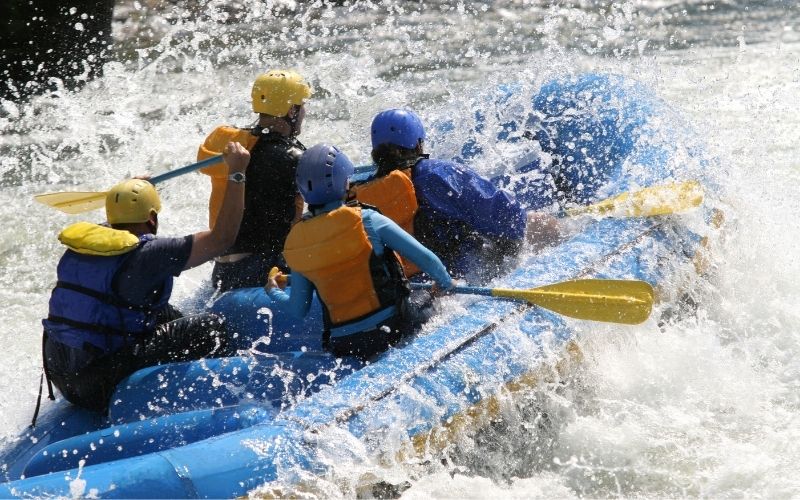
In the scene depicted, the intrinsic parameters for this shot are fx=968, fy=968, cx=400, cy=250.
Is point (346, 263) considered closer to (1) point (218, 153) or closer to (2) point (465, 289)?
(2) point (465, 289)

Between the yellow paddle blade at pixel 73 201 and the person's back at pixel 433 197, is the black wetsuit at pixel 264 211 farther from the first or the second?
the yellow paddle blade at pixel 73 201

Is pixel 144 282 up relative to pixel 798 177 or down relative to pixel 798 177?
up

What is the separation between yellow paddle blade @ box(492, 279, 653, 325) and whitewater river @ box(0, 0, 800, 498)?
1.18ft

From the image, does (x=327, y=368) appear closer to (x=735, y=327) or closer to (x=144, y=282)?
(x=144, y=282)

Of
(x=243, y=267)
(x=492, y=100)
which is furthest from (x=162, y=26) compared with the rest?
(x=243, y=267)

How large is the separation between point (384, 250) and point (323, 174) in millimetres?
420

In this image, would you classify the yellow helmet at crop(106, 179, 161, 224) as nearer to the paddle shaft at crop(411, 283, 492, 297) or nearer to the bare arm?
the bare arm

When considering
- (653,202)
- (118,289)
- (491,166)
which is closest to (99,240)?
(118,289)

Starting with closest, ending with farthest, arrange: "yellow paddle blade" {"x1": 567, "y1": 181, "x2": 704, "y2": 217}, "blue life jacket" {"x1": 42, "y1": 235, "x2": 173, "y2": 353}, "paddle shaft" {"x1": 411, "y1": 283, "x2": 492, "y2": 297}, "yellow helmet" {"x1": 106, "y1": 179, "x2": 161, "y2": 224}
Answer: "blue life jacket" {"x1": 42, "y1": 235, "x2": 173, "y2": 353}
"yellow helmet" {"x1": 106, "y1": 179, "x2": 161, "y2": 224}
"paddle shaft" {"x1": 411, "y1": 283, "x2": 492, "y2": 297}
"yellow paddle blade" {"x1": 567, "y1": 181, "x2": 704, "y2": 217}

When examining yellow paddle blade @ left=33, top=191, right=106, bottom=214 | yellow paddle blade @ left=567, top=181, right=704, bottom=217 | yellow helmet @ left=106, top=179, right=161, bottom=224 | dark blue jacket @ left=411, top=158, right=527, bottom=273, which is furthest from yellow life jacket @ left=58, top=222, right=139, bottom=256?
yellow paddle blade @ left=567, top=181, right=704, bottom=217

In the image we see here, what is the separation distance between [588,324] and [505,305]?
0.48 m

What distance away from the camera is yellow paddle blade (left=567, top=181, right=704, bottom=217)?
5.31 meters

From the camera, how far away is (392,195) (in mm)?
4609

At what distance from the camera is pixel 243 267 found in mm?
5188
